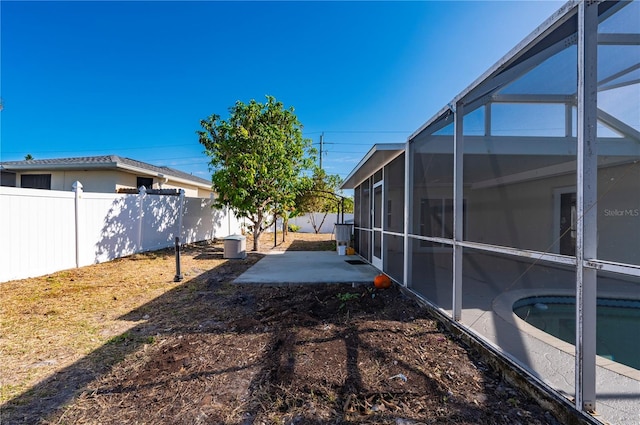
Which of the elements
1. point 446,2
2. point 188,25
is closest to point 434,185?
point 446,2

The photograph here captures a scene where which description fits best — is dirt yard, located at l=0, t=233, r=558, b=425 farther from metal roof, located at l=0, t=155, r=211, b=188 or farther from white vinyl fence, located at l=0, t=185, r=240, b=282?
metal roof, located at l=0, t=155, r=211, b=188

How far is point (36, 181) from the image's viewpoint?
13047mm

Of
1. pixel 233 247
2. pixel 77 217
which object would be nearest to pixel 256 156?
pixel 233 247

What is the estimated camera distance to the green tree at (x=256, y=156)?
10734mm

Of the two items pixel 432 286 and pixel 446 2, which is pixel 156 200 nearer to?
pixel 432 286

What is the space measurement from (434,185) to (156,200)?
964 cm

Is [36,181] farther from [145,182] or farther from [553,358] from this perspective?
[553,358]

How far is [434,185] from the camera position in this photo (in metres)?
4.71

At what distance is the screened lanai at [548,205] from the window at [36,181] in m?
14.9

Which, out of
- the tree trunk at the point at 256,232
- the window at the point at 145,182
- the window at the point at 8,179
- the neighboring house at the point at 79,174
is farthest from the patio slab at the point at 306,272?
the window at the point at 8,179

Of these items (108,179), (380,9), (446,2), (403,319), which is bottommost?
(403,319)

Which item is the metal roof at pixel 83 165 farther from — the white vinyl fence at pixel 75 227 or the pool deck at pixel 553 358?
the pool deck at pixel 553 358

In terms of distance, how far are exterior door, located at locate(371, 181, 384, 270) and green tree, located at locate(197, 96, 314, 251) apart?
14.8ft

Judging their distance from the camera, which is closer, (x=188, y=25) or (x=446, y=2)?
(x=446, y=2)
